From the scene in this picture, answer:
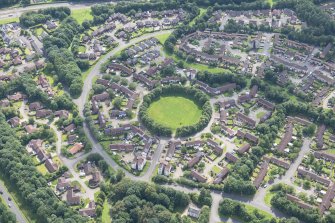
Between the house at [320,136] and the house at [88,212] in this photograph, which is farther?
the house at [320,136]

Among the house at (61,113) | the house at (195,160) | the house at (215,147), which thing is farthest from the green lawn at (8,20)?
the house at (195,160)

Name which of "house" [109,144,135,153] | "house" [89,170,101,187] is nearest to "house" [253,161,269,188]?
"house" [109,144,135,153]

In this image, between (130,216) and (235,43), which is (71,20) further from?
(130,216)

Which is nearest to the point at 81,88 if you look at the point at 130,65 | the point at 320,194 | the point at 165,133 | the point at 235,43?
the point at 130,65

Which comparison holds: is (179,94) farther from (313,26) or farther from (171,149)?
(313,26)

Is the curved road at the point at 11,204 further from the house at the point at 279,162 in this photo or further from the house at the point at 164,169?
the house at the point at 279,162

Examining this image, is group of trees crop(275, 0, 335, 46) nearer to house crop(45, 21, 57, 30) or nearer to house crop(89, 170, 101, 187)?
house crop(45, 21, 57, 30)
